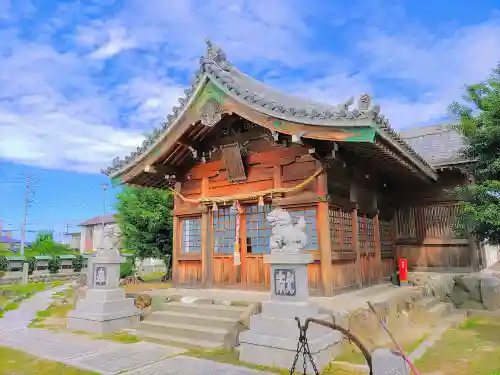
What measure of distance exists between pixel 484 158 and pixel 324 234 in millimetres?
4184

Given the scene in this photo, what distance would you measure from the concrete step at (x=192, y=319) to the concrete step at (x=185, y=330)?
136 mm

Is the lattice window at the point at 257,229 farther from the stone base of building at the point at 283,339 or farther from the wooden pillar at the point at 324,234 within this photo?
the stone base of building at the point at 283,339

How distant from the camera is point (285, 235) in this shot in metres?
7.27

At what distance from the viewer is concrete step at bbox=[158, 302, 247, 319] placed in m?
9.25

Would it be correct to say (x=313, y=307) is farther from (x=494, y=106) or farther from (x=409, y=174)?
(x=409, y=174)

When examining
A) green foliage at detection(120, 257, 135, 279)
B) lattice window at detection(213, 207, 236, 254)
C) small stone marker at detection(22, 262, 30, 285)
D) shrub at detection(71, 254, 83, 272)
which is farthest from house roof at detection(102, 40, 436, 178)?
shrub at detection(71, 254, 83, 272)

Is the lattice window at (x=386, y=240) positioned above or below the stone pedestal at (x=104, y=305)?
above

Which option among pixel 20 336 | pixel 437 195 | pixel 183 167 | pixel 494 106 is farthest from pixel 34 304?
pixel 494 106

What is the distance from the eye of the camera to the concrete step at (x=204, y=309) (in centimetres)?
925

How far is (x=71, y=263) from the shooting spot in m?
33.4

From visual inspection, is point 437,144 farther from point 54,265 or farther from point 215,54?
point 54,265

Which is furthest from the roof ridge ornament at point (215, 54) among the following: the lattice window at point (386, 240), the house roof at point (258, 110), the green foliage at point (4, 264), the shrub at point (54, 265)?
the shrub at point (54, 265)

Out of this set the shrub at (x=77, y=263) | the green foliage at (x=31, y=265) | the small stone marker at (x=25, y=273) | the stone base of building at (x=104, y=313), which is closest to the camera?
the stone base of building at (x=104, y=313)

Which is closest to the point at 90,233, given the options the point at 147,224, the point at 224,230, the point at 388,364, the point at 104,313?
the point at 147,224
